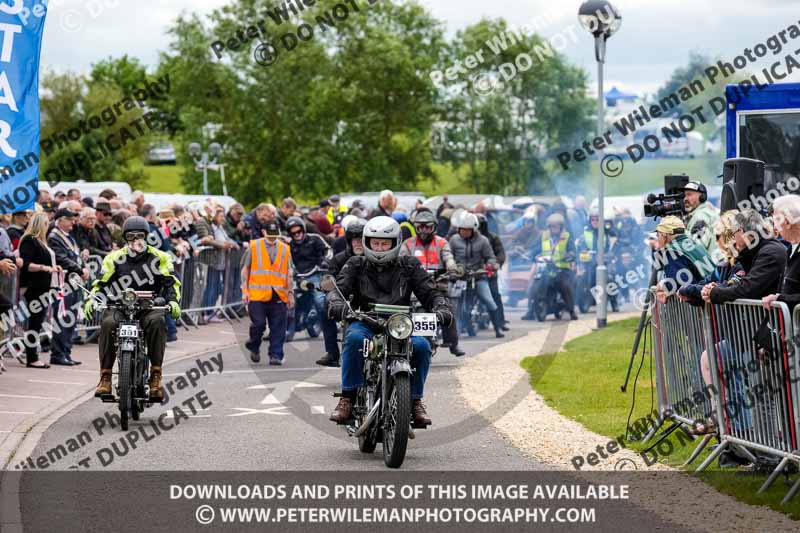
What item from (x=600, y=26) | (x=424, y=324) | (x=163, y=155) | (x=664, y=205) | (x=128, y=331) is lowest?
(x=128, y=331)

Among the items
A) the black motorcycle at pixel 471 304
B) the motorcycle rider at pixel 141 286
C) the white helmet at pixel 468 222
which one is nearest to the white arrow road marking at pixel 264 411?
the motorcycle rider at pixel 141 286

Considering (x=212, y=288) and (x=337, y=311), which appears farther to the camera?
(x=212, y=288)

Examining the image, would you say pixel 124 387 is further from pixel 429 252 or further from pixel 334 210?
pixel 334 210

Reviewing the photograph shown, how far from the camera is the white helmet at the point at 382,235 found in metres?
10.9

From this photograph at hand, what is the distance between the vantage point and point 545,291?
26.2 m

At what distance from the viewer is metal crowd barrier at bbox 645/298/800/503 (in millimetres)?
8344

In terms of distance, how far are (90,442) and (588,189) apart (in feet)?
199

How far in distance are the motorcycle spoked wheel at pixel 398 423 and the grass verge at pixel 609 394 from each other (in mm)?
1882

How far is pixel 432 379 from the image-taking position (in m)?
16.4

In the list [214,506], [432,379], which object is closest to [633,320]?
[432,379]

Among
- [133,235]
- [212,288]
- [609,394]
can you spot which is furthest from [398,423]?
[212,288]

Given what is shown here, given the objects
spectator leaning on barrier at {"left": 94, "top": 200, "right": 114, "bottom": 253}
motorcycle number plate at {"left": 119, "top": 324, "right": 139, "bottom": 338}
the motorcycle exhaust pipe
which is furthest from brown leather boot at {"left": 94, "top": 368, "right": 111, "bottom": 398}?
spectator leaning on barrier at {"left": 94, "top": 200, "right": 114, "bottom": 253}

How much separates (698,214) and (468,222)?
7.21 meters

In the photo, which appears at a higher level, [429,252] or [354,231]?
[354,231]
